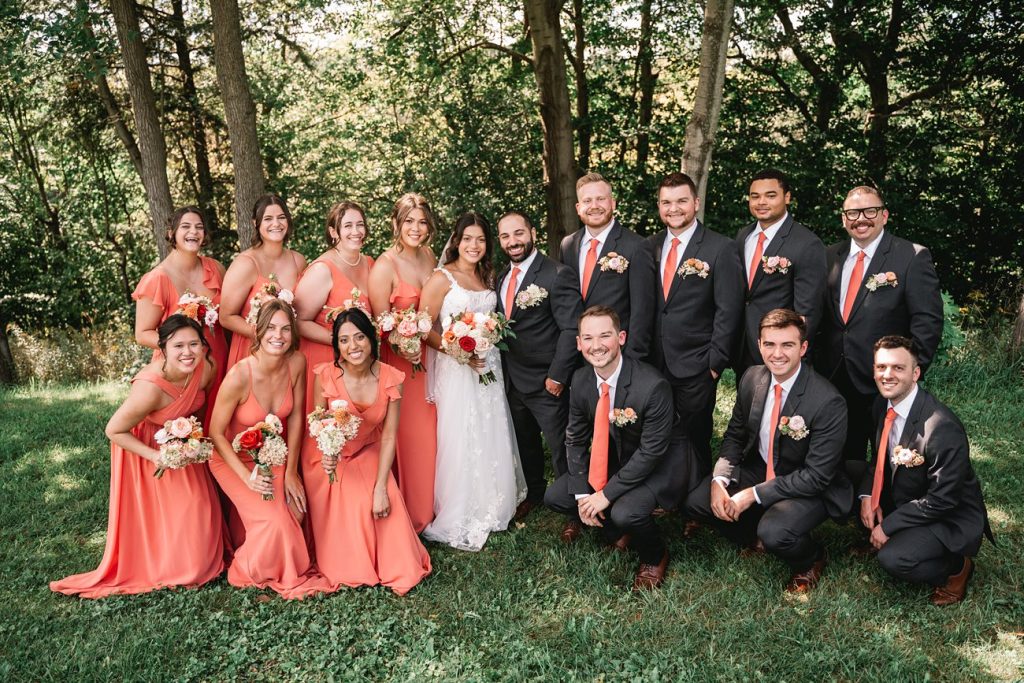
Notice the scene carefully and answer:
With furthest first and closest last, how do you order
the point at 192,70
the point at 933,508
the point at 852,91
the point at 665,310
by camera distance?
the point at 192,70 < the point at 852,91 < the point at 665,310 < the point at 933,508

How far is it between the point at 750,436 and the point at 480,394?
1.92m

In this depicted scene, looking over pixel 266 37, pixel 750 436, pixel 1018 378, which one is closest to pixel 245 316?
pixel 750 436

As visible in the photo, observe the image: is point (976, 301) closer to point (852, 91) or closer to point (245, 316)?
point (852, 91)

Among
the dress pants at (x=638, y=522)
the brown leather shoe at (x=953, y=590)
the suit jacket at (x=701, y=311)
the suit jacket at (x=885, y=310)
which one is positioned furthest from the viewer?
the suit jacket at (x=701, y=311)

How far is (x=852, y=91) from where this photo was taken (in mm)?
12219

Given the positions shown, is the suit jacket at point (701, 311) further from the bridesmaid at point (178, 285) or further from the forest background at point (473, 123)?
the forest background at point (473, 123)

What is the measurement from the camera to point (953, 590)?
414 centimetres

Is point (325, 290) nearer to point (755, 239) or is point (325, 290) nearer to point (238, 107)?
point (755, 239)

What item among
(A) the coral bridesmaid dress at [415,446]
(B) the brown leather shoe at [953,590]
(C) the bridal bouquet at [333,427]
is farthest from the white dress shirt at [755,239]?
(C) the bridal bouquet at [333,427]

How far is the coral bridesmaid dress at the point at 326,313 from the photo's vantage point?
5.16 m

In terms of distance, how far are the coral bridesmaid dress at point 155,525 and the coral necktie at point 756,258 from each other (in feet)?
11.9

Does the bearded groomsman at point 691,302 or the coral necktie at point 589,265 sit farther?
the coral necktie at point 589,265

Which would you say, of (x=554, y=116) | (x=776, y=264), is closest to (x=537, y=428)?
(x=776, y=264)

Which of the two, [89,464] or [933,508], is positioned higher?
[933,508]
